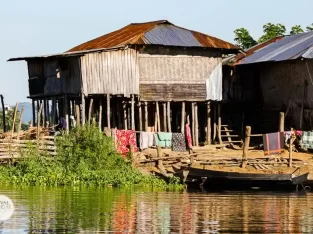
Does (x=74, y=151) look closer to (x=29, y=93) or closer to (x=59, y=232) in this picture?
(x=29, y=93)

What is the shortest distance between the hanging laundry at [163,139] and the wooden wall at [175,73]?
1.42 meters

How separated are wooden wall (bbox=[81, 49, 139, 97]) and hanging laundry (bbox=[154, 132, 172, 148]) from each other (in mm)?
1868

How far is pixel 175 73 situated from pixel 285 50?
4.50 m

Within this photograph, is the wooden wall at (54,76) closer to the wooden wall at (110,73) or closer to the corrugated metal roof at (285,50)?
the wooden wall at (110,73)

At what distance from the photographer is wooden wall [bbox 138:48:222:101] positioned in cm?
4056

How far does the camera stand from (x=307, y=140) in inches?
1528

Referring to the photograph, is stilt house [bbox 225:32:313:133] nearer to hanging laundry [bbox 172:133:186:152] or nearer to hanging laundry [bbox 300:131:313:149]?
hanging laundry [bbox 300:131:313:149]

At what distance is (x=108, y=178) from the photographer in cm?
3453

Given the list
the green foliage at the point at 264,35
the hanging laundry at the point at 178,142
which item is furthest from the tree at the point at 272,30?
the hanging laundry at the point at 178,142

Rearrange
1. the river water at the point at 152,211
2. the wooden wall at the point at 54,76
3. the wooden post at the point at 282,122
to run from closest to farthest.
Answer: the river water at the point at 152,211, the wooden post at the point at 282,122, the wooden wall at the point at 54,76

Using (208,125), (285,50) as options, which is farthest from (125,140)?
(285,50)

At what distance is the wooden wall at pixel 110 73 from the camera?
128 feet

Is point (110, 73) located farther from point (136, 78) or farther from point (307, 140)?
point (307, 140)

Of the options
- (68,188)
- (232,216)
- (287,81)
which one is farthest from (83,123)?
(232,216)
